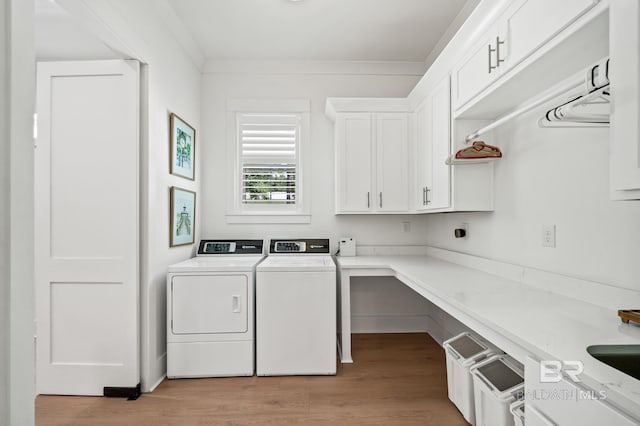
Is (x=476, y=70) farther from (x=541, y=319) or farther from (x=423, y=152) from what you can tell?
(x=541, y=319)

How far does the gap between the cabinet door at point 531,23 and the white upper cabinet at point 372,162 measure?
154 centimetres

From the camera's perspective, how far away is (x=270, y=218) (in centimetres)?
343

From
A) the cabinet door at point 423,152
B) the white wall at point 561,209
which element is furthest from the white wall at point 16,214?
the cabinet door at point 423,152

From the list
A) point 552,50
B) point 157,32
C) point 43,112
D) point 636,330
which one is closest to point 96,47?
point 157,32

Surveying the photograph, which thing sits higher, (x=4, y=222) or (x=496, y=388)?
(x=4, y=222)

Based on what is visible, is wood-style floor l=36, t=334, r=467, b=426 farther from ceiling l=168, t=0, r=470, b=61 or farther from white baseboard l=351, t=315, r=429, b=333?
ceiling l=168, t=0, r=470, b=61

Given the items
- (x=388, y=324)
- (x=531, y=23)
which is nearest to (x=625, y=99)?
(x=531, y=23)

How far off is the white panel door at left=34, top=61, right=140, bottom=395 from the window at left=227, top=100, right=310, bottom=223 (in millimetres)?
1277

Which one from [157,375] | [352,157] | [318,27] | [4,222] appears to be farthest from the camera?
[352,157]

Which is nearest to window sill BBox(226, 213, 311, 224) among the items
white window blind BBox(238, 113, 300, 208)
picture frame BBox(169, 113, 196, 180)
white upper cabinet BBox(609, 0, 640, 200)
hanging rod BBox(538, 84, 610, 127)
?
white window blind BBox(238, 113, 300, 208)

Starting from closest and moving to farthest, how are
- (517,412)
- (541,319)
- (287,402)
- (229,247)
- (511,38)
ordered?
1. (541,319)
2. (517,412)
3. (511,38)
4. (287,402)
5. (229,247)

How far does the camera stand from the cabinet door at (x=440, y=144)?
232 cm

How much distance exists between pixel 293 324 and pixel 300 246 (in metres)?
0.96

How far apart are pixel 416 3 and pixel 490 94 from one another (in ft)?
3.94
